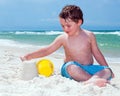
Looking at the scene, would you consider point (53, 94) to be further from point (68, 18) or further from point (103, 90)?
point (68, 18)

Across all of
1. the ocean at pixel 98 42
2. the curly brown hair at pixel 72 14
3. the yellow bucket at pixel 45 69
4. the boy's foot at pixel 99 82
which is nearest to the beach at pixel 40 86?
the boy's foot at pixel 99 82

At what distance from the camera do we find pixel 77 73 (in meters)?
3.65

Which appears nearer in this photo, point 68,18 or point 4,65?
point 68,18

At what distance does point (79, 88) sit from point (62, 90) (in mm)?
183

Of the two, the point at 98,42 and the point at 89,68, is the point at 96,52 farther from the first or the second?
the point at 98,42

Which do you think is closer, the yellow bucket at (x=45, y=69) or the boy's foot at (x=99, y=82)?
the boy's foot at (x=99, y=82)

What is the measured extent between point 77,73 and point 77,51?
0.36 m

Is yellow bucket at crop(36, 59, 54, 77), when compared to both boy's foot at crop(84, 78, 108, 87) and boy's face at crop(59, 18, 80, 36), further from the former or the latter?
boy's foot at crop(84, 78, 108, 87)

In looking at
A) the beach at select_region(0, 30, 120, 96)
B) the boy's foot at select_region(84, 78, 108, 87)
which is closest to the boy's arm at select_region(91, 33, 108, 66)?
the beach at select_region(0, 30, 120, 96)

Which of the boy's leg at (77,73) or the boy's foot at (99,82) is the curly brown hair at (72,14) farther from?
the boy's foot at (99,82)

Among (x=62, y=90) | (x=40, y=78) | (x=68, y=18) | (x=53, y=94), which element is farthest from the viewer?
(x=68, y=18)

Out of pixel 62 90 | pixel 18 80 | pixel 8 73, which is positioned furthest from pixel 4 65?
pixel 62 90

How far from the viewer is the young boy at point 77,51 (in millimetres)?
3676

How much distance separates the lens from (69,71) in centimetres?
369
